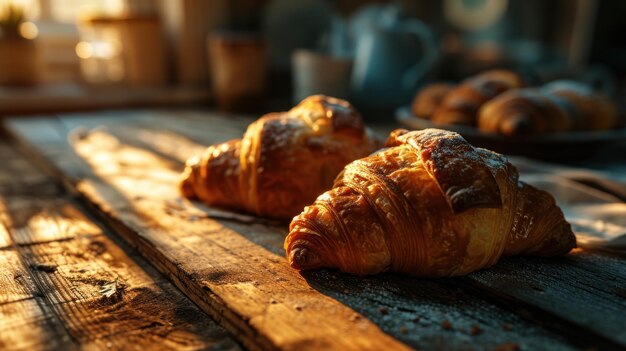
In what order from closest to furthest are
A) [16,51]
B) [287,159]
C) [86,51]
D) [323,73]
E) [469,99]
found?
[287,159] < [469,99] < [323,73] < [16,51] < [86,51]

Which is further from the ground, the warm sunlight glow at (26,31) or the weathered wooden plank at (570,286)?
the warm sunlight glow at (26,31)

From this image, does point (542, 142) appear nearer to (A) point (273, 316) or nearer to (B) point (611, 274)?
(B) point (611, 274)

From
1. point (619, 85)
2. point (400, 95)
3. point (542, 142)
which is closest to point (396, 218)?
point (542, 142)

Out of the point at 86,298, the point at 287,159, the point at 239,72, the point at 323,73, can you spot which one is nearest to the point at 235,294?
the point at 86,298

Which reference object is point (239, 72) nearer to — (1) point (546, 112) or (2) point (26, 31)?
(2) point (26, 31)

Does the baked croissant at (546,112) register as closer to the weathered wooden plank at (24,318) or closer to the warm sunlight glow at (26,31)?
the weathered wooden plank at (24,318)

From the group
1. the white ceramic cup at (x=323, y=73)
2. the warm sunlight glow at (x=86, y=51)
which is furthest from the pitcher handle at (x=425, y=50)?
the warm sunlight glow at (x=86, y=51)
